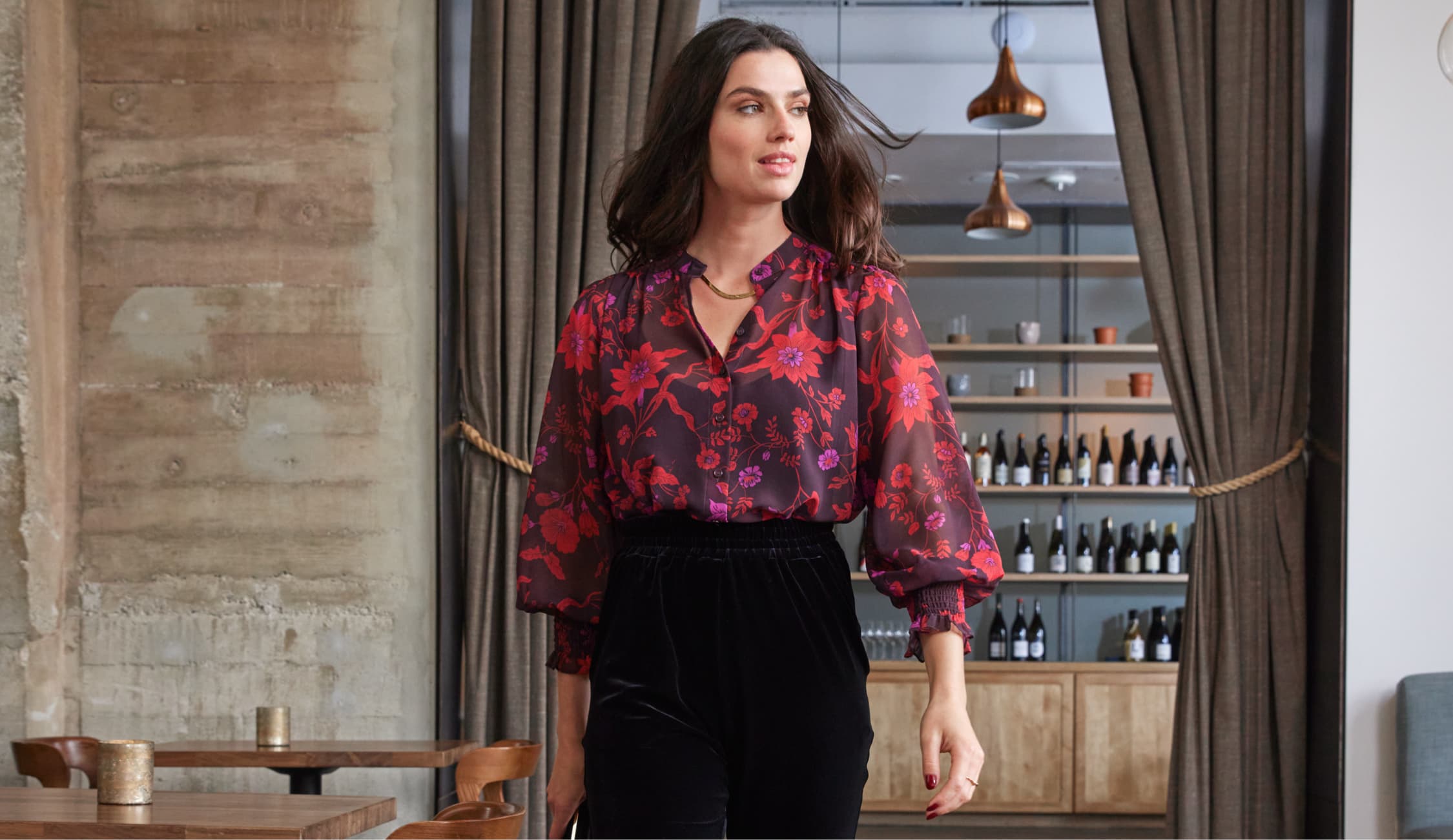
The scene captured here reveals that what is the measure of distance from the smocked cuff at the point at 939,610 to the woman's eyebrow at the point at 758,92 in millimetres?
519

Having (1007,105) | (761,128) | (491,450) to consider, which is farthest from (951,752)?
(1007,105)

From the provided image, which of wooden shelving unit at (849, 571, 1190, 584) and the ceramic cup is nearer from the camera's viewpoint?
wooden shelving unit at (849, 571, 1190, 584)

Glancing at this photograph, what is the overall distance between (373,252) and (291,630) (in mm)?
961

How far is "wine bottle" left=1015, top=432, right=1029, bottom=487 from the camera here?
6523 millimetres

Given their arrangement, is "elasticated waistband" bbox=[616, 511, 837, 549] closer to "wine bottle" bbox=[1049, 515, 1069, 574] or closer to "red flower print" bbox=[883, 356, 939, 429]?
"red flower print" bbox=[883, 356, 939, 429]

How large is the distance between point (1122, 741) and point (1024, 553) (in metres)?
1.10

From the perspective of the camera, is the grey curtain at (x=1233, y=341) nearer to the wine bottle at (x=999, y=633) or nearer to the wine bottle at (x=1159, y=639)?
the wine bottle at (x=1159, y=639)

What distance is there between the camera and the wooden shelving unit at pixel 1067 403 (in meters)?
6.50

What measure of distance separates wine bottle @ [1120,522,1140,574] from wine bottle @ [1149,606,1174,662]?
221mm

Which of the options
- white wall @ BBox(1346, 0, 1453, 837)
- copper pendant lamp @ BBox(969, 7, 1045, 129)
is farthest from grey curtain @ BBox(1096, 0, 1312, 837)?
copper pendant lamp @ BBox(969, 7, 1045, 129)

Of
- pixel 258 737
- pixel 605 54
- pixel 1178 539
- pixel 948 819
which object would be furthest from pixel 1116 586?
pixel 258 737

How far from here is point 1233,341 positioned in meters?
3.57

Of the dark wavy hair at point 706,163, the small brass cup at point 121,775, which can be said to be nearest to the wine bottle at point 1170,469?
the small brass cup at point 121,775

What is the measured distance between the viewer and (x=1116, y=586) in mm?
6691
